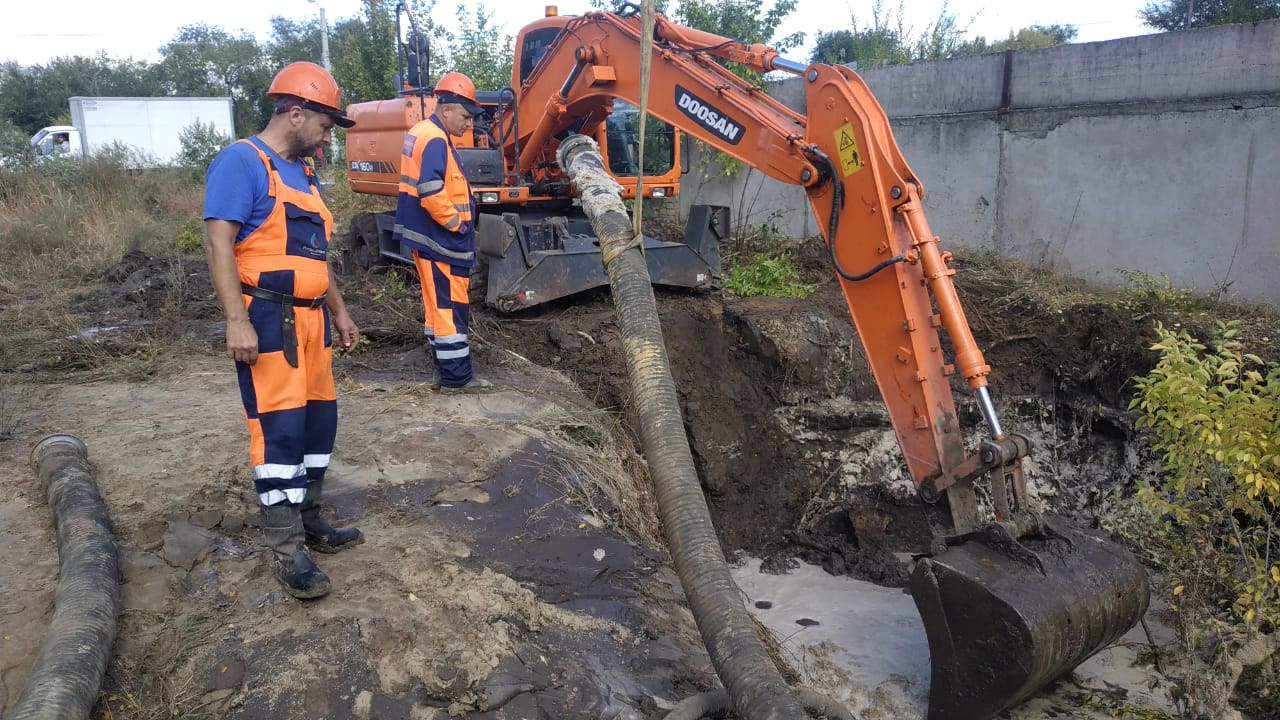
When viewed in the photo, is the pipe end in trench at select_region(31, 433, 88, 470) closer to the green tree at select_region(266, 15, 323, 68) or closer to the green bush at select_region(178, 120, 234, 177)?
the green bush at select_region(178, 120, 234, 177)

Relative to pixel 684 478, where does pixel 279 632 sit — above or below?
below

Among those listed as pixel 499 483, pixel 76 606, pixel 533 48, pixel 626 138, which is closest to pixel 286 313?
pixel 76 606

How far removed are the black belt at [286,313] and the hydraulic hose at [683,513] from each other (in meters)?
1.24

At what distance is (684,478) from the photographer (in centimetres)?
303

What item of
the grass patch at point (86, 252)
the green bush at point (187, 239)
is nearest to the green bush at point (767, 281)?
the grass patch at point (86, 252)

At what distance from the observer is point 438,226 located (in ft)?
18.3

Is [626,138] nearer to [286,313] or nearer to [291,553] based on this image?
[286,313]

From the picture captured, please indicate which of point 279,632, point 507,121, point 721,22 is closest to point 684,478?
point 279,632

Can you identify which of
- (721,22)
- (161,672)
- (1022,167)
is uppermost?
(721,22)

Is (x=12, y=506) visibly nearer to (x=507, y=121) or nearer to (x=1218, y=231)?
(x=507, y=121)

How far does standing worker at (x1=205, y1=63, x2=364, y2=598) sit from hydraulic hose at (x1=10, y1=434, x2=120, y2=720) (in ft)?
1.91

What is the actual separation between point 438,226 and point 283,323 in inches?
97.8

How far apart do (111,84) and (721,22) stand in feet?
120

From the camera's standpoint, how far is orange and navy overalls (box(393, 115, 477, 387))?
5391mm
